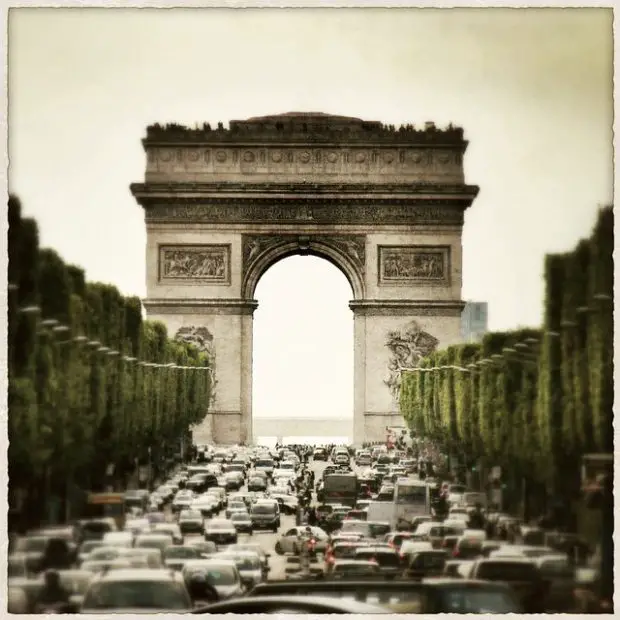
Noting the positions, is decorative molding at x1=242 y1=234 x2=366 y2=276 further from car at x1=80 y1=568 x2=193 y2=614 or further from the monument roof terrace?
car at x1=80 y1=568 x2=193 y2=614

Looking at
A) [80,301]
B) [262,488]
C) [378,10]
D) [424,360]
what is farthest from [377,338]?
[378,10]

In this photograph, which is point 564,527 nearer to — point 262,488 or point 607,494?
point 607,494

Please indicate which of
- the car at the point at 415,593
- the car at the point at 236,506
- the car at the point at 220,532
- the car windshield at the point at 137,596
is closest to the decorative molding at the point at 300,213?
the car at the point at 236,506

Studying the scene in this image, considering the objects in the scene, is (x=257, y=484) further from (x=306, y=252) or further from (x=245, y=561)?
(x=306, y=252)

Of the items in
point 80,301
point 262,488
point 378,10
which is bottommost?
point 262,488

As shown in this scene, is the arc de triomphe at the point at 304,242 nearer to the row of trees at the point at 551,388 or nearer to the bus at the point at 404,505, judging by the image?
the row of trees at the point at 551,388

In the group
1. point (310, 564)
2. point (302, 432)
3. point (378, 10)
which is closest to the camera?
point (378, 10)

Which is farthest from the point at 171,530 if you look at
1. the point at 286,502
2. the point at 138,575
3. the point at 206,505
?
the point at 286,502

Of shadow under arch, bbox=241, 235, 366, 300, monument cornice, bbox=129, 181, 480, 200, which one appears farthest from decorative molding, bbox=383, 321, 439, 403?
monument cornice, bbox=129, 181, 480, 200
